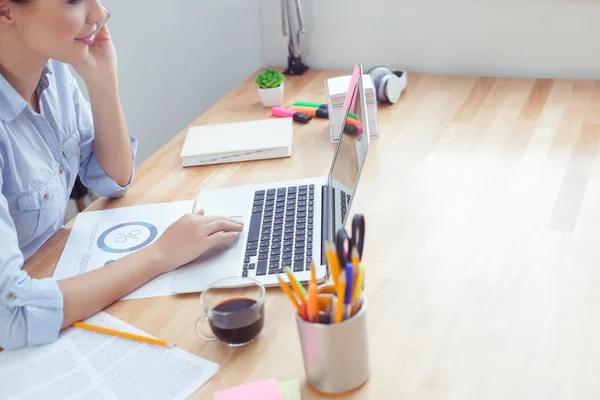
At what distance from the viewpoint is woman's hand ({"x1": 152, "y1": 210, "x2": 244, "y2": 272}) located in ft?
3.71

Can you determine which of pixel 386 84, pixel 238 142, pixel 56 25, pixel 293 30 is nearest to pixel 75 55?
pixel 56 25

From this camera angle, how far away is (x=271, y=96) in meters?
1.77

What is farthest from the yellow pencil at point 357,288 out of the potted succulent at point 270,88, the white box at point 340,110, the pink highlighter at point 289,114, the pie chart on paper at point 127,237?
the potted succulent at point 270,88

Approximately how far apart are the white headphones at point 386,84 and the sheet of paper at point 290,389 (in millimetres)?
Answer: 982

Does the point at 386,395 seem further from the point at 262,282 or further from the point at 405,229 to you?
the point at 405,229

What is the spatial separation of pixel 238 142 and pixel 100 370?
73 cm

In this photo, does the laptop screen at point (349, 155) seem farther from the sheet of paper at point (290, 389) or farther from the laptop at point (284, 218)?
the sheet of paper at point (290, 389)

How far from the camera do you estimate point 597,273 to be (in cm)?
105

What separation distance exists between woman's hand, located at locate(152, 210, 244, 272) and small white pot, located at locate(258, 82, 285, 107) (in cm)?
64

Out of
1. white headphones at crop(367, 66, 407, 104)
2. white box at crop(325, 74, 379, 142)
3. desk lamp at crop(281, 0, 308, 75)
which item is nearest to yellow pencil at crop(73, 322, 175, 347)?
white box at crop(325, 74, 379, 142)

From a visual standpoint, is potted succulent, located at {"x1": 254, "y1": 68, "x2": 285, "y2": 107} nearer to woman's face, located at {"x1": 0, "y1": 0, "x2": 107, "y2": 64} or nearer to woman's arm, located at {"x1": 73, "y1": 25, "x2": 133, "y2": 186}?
woman's arm, located at {"x1": 73, "y1": 25, "x2": 133, "y2": 186}

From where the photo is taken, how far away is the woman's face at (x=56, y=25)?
112cm

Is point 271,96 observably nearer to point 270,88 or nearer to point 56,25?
point 270,88

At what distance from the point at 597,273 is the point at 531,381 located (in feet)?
0.89
